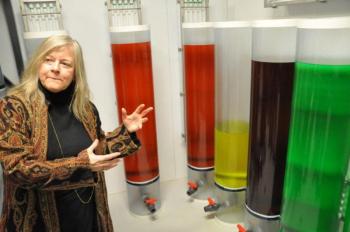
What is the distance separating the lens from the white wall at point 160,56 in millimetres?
1678

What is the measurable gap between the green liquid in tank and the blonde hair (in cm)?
78

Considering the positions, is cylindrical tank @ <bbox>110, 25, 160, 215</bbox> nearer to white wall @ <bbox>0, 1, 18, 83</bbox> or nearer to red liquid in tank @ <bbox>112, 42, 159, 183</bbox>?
red liquid in tank @ <bbox>112, 42, 159, 183</bbox>

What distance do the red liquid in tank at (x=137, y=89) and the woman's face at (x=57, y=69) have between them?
0.54 metres

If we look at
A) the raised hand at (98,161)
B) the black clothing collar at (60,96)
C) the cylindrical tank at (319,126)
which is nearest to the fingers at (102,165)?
the raised hand at (98,161)

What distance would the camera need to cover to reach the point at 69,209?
42.1 inches

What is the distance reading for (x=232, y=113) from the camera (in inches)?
59.9

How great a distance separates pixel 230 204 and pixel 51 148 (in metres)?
1.04

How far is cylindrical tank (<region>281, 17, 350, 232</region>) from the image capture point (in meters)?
0.84

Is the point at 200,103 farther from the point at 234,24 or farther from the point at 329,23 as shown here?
the point at 329,23

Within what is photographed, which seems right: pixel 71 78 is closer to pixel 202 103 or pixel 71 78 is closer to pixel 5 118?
pixel 5 118

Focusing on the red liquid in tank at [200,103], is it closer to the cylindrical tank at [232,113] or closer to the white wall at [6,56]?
the cylindrical tank at [232,113]

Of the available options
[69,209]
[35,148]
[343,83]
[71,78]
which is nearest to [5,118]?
[35,148]

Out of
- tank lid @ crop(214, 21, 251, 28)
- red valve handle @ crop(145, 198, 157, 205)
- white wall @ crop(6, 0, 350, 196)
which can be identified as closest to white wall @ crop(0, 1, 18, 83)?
white wall @ crop(6, 0, 350, 196)

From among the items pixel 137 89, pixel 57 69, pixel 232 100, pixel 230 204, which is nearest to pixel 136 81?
pixel 137 89
